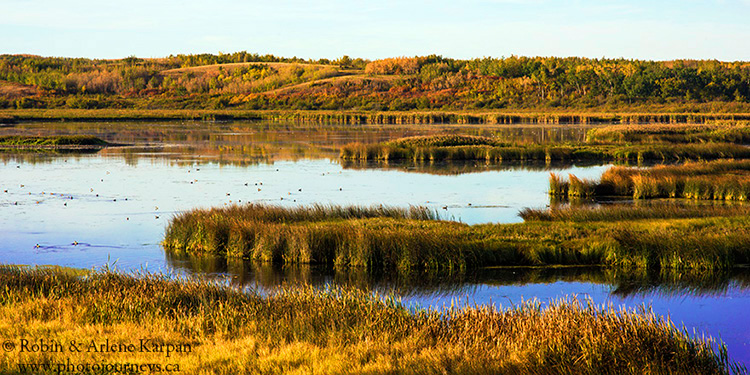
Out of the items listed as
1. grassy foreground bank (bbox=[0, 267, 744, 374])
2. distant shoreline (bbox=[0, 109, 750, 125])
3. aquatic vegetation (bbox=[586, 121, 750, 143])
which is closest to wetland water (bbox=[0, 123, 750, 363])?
grassy foreground bank (bbox=[0, 267, 744, 374])

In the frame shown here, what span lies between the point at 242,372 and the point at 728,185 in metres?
22.5

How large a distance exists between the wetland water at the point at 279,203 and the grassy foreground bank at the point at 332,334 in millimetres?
1982

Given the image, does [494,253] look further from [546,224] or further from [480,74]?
[480,74]

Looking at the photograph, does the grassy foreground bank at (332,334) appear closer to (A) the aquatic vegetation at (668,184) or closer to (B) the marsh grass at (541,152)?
(A) the aquatic vegetation at (668,184)

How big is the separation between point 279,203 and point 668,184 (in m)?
13.4

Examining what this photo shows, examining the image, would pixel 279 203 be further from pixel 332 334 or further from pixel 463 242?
pixel 332 334

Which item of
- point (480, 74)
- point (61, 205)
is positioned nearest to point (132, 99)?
point (480, 74)

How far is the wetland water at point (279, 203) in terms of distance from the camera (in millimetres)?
14523

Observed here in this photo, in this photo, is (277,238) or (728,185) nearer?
(277,238)

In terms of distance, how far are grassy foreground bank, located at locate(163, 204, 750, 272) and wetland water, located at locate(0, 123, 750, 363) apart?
519 mm

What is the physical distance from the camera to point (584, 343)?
8.77 metres

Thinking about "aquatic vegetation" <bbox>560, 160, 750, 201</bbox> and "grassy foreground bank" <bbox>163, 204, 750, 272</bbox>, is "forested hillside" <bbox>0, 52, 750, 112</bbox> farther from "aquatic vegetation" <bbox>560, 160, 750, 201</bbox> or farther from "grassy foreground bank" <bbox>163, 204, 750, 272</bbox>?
"grassy foreground bank" <bbox>163, 204, 750, 272</bbox>

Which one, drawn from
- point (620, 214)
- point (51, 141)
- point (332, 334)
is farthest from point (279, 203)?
point (51, 141)

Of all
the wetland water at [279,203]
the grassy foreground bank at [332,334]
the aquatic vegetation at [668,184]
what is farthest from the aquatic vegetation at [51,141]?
the grassy foreground bank at [332,334]
